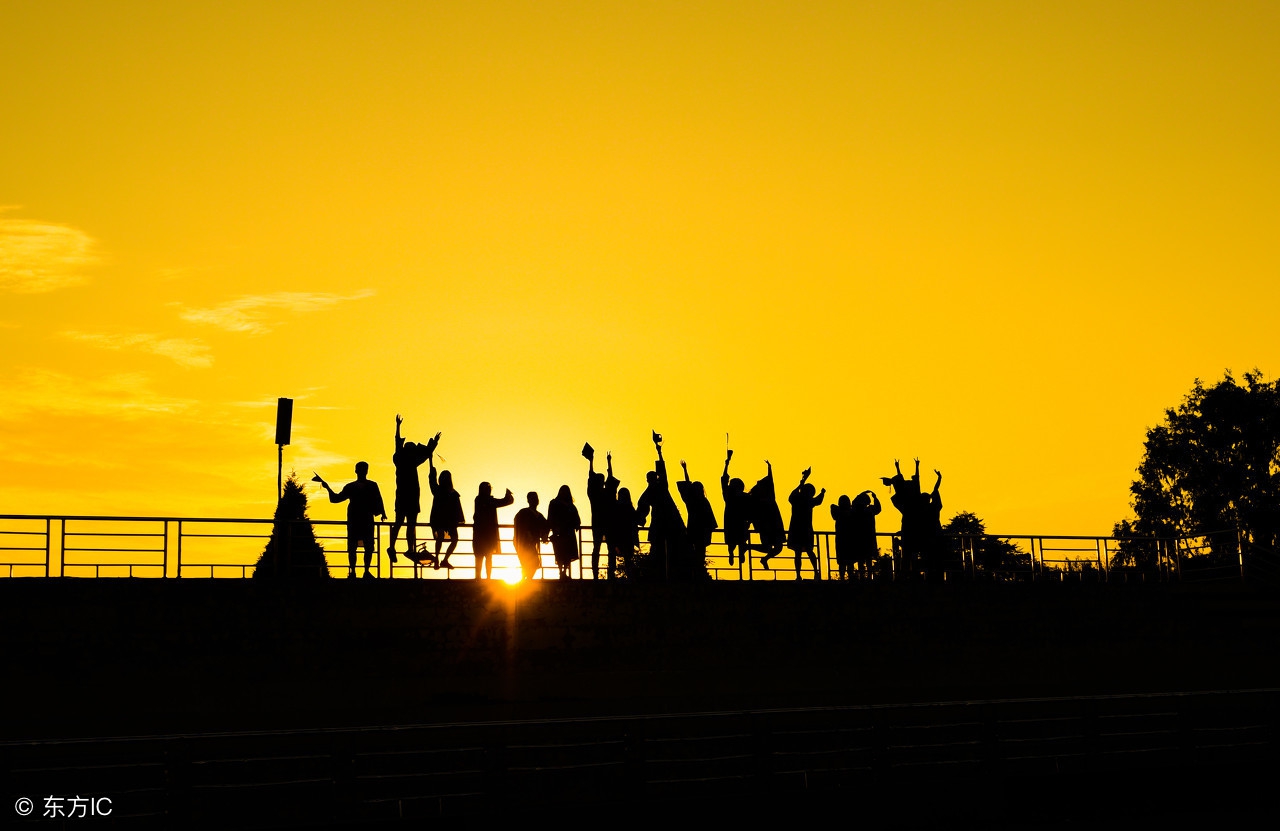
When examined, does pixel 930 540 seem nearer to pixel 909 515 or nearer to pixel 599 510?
pixel 909 515

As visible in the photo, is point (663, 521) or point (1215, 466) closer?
point (663, 521)

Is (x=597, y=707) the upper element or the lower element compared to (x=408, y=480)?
lower

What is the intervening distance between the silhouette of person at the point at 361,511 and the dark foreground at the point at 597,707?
54.5 inches

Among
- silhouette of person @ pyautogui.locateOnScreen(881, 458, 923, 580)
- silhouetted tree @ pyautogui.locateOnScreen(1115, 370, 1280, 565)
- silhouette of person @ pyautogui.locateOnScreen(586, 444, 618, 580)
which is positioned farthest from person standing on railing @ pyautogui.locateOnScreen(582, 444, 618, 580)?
silhouetted tree @ pyautogui.locateOnScreen(1115, 370, 1280, 565)

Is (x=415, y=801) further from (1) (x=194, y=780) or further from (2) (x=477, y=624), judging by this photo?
(2) (x=477, y=624)

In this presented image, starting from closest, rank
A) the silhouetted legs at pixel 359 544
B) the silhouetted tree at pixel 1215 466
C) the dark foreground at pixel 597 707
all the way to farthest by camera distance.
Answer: the dark foreground at pixel 597 707, the silhouetted legs at pixel 359 544, the silhouetted tree at pixel 1215 466

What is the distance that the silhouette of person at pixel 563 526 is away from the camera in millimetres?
23266

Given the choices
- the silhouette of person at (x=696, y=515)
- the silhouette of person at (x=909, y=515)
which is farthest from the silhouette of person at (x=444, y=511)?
the silhouette of person at (x=909, y=515)

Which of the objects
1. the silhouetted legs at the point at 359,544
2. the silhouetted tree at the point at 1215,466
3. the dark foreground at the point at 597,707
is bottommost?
the dark foreground at the point at 597,707

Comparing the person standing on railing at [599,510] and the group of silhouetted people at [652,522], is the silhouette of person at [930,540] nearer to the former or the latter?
the group of silhouetted people at [652,522]

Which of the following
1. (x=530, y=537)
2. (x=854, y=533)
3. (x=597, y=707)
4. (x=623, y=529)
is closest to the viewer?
(x=597, y=707)

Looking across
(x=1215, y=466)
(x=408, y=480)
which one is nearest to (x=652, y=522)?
(x=408, y=480)

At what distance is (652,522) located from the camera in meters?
24.5

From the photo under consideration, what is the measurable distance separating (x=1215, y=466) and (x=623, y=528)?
5098cm
